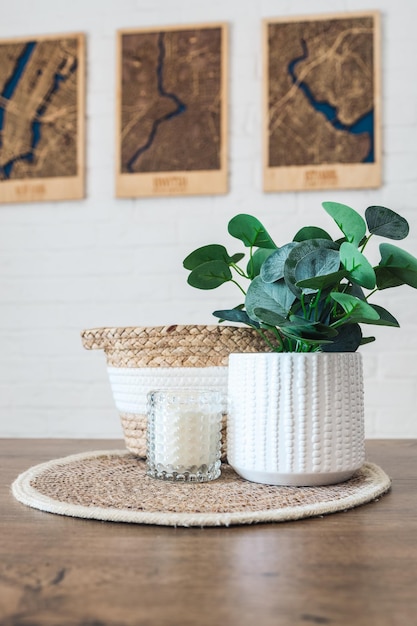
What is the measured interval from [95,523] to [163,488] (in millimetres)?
125

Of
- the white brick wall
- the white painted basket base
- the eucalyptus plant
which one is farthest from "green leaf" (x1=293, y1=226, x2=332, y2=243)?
the white brick wall

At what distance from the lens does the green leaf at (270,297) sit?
2.13 ft

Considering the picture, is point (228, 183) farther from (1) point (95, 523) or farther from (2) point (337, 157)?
(1) point (95, 523)

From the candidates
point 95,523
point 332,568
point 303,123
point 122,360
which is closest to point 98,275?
point 303,123

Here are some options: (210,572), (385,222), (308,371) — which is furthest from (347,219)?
(210,572)

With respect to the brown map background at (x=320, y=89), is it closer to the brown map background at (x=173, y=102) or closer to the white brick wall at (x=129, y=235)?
the white brick wall at (x=129, y=235)

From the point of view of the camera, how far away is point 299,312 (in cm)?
68

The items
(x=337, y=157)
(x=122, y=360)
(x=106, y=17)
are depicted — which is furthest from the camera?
(x=106, y=17)

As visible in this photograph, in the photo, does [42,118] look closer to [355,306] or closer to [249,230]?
[249,230]

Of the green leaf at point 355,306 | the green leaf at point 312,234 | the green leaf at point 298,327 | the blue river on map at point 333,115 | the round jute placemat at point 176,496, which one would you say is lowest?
the round jute placemat at point 176,496

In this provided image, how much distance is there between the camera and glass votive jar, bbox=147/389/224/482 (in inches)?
26.8

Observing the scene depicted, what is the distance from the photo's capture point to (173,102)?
2.04 metres

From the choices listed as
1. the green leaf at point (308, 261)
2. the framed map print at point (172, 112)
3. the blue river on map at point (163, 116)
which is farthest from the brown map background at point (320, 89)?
the green leaf at point (308, 261)

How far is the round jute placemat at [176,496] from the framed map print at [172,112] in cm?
141
